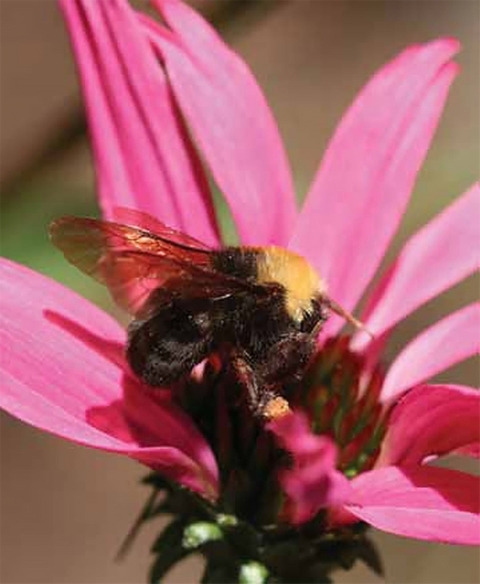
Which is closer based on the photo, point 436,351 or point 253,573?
point 253,573

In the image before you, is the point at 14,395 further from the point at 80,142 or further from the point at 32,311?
the point at 80,142

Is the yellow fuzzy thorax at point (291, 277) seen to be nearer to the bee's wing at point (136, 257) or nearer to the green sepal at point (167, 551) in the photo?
the bee's wing at point (136, 257)

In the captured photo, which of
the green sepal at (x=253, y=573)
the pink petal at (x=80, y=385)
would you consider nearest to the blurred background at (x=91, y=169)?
the pink petal at (x=80, y=385)

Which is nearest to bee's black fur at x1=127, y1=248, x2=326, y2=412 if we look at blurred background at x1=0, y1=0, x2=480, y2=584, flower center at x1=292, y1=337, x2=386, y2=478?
flower center at x1=292, y1=337, x2=386, y2=478

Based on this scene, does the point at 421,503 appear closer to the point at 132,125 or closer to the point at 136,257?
the point at 136,257

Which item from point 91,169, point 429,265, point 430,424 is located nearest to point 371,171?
point 429,265

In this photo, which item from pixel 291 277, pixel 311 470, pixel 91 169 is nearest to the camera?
pixel 311 470
